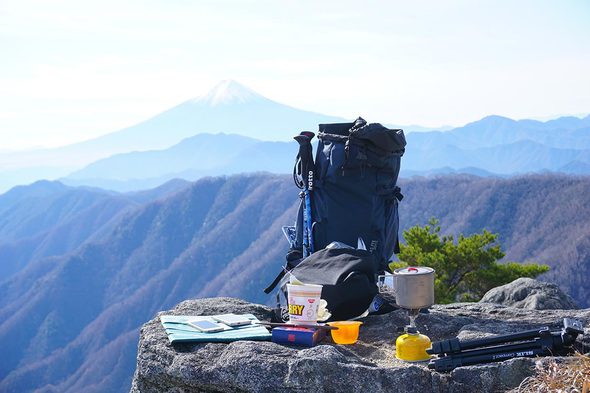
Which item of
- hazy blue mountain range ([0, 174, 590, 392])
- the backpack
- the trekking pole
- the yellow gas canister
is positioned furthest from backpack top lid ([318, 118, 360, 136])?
hazy blue mountain range ([0, 174, 590, 392])

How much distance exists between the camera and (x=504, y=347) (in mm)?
3092

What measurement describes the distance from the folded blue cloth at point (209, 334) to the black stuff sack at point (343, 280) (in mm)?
369

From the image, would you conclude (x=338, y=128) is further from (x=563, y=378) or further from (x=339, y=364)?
(x=563, y=378)

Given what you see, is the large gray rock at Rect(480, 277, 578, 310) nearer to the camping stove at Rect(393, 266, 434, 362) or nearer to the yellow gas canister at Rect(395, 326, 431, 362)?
the camping stove at Rect(393, 266, 434, 362)

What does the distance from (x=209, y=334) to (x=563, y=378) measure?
6.61 feet

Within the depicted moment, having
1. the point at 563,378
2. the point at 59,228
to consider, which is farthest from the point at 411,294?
the point at 59,228

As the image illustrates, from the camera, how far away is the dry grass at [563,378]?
7.86ft

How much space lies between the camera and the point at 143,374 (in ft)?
12.0

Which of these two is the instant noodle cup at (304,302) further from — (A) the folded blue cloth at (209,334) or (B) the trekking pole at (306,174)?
(B) the trekking pole at (306,174)

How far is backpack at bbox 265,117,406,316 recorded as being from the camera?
556 cm

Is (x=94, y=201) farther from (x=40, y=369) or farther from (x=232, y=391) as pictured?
(x=232, y=391)

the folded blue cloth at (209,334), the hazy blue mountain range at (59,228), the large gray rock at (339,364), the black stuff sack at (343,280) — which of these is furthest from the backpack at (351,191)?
the hazy blue mountain range at (59,228)

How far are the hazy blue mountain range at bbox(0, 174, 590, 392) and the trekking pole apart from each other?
195 feet

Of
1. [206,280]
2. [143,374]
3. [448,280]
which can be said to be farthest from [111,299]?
[143,374]
